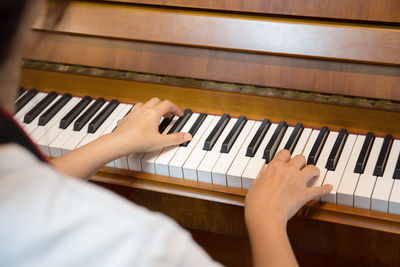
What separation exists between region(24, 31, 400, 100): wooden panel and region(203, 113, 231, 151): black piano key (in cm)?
13

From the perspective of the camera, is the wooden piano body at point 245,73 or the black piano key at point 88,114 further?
the black piano key at point 88,114

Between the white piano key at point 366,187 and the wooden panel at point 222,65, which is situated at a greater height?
the wooden panel at point 222,65

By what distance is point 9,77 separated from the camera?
746mm

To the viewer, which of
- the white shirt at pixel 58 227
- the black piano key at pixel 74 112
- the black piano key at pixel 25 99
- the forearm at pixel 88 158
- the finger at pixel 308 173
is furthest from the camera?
the black piano key at pixel 25 99

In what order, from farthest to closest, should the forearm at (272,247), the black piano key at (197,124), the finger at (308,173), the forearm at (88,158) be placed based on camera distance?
the black piano key at (197,124) < the forearm at (88,158) < the finger at (308,173) < the forearm at (272,247)

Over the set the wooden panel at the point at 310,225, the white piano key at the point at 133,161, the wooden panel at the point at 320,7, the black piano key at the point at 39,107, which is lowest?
the wooden panel at the point at 310,225

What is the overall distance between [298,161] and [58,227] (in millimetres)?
940

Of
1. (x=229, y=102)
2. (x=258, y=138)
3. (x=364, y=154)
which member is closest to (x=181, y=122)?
(x=229, y=102)

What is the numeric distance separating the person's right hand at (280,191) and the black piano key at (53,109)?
0.83m

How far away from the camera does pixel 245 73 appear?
178cm

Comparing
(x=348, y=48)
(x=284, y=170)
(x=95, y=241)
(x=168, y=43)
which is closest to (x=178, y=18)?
(x=168, y=43)

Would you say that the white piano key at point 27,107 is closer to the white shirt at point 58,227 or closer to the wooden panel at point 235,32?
the wooden panel at point 235,32

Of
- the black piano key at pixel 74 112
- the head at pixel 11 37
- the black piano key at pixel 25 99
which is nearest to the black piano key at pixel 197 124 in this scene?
the black piano key at pixel 74 112

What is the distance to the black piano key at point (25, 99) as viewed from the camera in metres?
2.01
